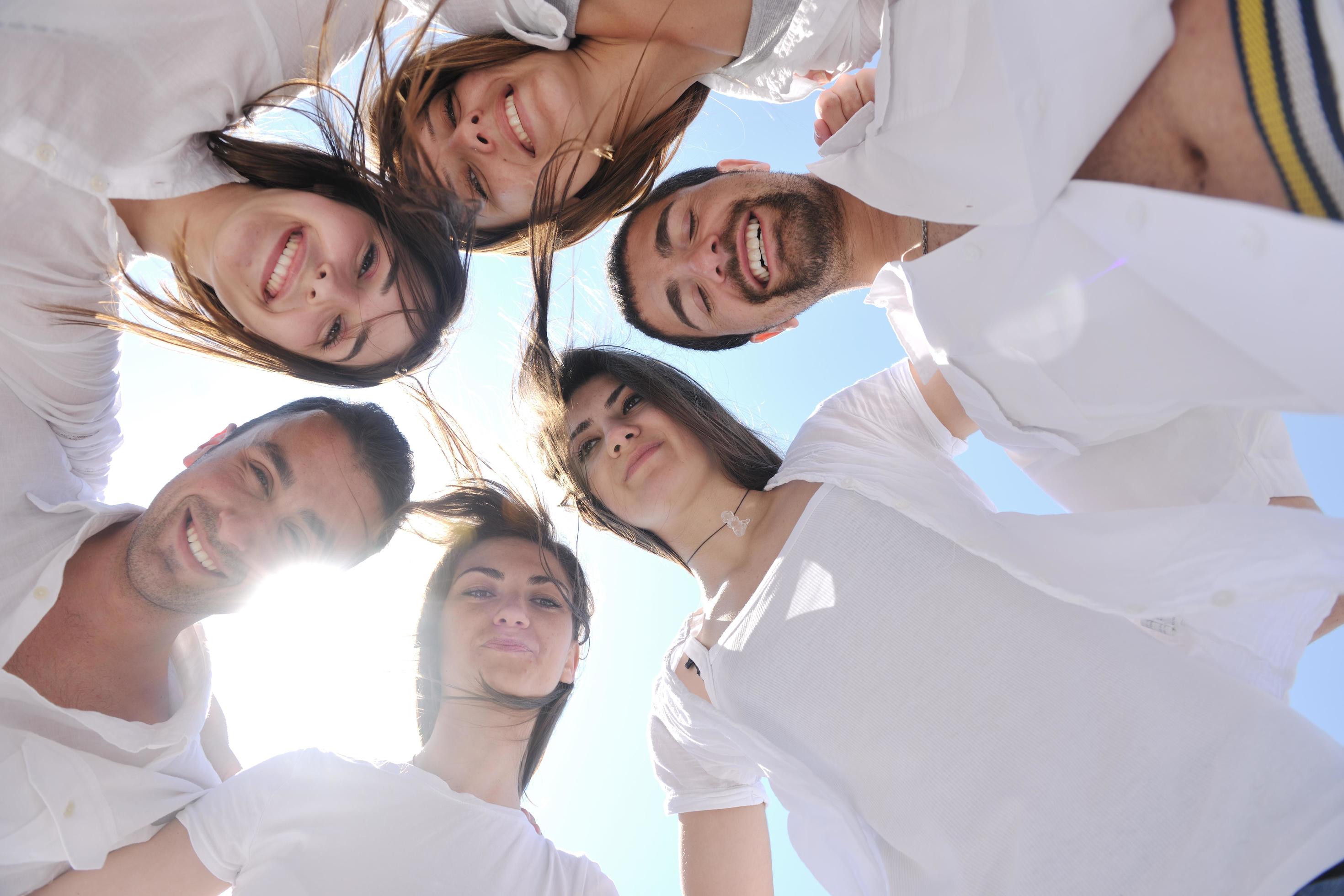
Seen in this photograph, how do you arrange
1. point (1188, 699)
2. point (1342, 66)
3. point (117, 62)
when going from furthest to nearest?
point (117, 62), point (1188, 699), point (1342, 66)

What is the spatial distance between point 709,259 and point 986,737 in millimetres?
1680

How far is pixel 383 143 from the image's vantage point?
2.45 meters

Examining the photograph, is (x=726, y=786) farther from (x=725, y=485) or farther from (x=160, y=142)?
(x=160, y=142)

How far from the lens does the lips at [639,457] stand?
2625 millimetres

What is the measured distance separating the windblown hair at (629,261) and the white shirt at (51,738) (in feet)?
6.28

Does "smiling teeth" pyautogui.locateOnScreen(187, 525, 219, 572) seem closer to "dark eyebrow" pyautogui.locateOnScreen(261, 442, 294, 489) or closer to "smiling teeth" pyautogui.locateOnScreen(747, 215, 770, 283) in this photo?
"dark eyebrow" pyautogui.locateOnScreen(261, 442, 294, 489)

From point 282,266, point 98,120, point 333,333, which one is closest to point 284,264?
point 282,266

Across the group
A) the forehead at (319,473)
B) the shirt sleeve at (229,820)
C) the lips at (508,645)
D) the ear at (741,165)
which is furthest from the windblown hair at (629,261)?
the shirt sleeve at (229,820)

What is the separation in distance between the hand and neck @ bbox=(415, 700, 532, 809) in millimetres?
2444

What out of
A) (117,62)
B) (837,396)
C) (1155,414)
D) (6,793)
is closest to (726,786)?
(837,396)

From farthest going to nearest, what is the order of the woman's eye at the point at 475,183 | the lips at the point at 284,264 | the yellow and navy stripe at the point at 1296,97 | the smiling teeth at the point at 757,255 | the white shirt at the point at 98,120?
the smiling teeth at the point at 757,255 < the woman's eye at the point at 475,183 < the lips at the point at 284,264 < the white shirt at the point at 98,120 < the yellow and navy stripe at the point at 1296,97

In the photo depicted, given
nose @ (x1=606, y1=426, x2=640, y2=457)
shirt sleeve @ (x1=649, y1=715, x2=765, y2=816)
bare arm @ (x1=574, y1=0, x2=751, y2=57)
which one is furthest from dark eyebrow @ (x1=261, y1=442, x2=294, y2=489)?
bare arm @ (x1=574, y1=0, x2=751, y2=57)

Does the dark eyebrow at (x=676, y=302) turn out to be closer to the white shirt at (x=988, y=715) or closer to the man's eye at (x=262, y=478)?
the white shirt at (x=988, y=715)

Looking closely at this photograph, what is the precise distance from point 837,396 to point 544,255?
3.83 feet
